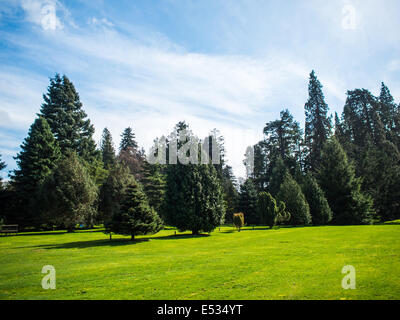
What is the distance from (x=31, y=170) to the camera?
121 ft

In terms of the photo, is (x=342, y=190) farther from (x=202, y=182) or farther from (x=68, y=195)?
(x=68, y=195)

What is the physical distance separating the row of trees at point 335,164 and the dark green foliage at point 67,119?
3370 centimetres

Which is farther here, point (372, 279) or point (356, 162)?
point (356, 162)

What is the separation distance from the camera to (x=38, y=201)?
32656mm

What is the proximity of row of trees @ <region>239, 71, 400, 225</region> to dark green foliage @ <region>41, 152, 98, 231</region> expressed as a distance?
27.0 meters

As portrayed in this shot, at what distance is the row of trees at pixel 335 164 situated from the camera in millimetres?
36156

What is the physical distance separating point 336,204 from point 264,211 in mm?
12768

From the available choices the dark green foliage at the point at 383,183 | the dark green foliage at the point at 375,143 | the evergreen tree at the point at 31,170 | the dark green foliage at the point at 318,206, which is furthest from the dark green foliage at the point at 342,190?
the evergreen tree at the point at 31,170

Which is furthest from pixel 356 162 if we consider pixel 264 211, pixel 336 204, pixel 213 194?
pixel 213 194

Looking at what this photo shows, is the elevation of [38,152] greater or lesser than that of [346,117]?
lesser

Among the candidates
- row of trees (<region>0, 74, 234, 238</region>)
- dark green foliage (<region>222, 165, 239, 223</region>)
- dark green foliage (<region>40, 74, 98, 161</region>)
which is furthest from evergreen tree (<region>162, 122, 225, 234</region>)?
dark green foliage (<region>40, 74, 98, 161</region>)

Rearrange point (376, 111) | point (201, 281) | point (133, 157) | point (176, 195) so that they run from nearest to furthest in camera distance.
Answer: point (201, 281), point (176, 195), point (376, 111), point (133, 157)

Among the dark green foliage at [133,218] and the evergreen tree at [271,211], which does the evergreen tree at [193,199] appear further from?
the evergreen tree at [271,211]
